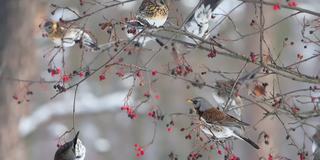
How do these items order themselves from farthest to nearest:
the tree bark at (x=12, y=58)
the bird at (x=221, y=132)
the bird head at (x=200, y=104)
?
the tree bark at (x=12, y=58)
the bird head at (x=200, y=104)
the bird at (x=221, y=132)

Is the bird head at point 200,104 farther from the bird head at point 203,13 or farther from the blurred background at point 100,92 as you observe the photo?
the blurred background at point 100,92

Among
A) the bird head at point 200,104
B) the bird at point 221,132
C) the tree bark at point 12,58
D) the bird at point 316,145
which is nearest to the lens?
the bird at point 221,132

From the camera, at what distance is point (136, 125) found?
945 centimetres

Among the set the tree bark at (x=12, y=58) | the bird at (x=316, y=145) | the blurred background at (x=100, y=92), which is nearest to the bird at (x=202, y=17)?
the bird at (x=316, y=145)

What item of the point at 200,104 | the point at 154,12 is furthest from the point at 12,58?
the point at 200,104

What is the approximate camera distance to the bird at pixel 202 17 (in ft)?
9.08

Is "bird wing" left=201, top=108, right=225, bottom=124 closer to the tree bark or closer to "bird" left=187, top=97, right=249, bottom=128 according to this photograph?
"bird" left=187, top=97, right=249, bottom=128

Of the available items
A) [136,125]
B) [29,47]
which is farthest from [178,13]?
[136,125]

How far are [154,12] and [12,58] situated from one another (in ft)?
8.45

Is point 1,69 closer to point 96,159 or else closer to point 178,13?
point 178,13

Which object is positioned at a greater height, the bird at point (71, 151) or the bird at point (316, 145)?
the bird at point (71, 151)

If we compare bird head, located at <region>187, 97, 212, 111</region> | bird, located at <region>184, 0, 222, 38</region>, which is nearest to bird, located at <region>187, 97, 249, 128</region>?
bird head, located at <region>187, 97, 212, 111</region>

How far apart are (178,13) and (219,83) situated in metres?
0.34

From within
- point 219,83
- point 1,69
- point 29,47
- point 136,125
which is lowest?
point 219,83
